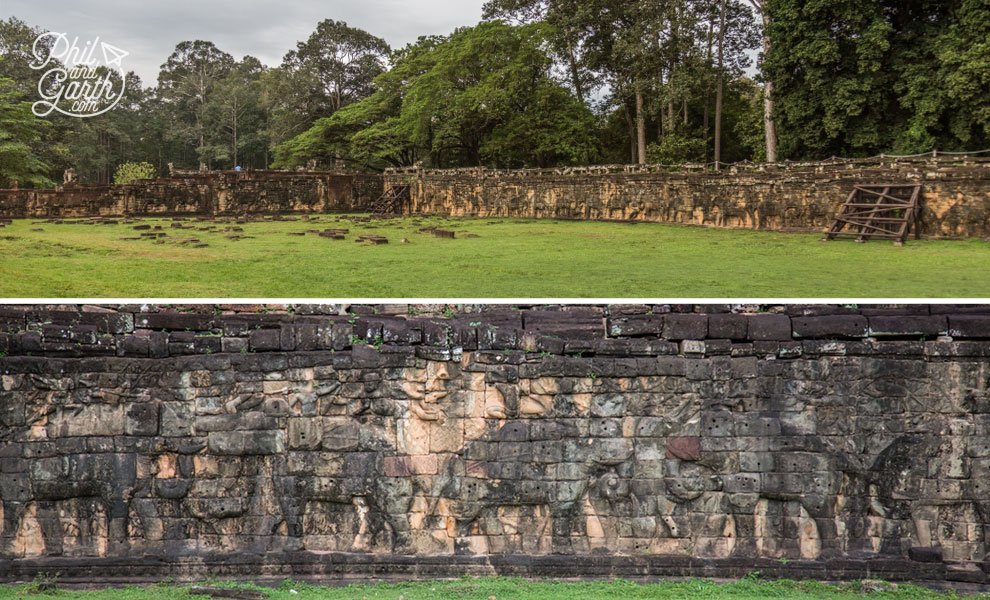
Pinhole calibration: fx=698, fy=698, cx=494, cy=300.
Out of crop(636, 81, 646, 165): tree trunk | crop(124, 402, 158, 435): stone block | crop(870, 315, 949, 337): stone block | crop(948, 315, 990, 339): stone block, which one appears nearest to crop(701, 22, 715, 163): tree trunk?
crop(636, 81, 646, 165): tree trunk

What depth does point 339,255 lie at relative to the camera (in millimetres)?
7270

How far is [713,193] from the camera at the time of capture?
12984 mm

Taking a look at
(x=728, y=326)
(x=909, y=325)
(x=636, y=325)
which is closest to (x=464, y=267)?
(x=636, y=325)

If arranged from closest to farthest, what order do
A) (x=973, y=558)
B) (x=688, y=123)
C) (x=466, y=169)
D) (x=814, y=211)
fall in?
1. (x=973, y=558)
2. (x=688, y=123)
3. (x=466, y=169)
4. (x=814, y=211)

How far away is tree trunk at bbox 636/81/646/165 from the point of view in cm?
708

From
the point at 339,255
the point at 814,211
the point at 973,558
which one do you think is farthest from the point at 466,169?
the point at 973,558

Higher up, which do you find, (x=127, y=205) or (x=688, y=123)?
(x=688, y=123)

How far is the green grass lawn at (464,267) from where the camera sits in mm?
5566

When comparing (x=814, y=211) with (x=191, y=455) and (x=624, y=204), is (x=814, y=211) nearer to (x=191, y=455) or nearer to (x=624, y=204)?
(x=624, y=204)

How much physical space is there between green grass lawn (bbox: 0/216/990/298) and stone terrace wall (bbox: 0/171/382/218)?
221 mm

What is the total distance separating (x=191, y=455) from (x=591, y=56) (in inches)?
217

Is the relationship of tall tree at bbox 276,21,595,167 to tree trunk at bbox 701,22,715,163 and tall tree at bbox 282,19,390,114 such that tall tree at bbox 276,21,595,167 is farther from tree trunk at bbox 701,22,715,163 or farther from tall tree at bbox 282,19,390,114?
tree trunk at bbox 701,22,715,163

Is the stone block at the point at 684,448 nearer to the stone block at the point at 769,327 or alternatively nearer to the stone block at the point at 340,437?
the stone block at the point at 769,327

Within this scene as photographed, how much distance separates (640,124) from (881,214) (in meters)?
4.99
